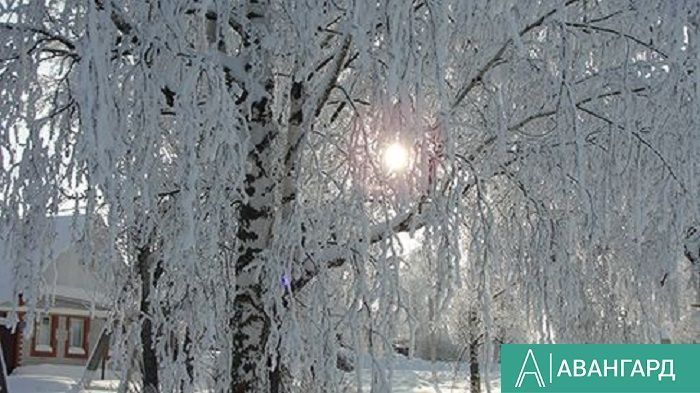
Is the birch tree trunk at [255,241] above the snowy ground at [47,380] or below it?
above

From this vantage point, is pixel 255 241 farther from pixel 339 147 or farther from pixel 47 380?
pixel 47 380

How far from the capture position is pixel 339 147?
593 centimetres

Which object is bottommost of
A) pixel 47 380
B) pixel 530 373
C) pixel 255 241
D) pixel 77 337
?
pixel 47 380

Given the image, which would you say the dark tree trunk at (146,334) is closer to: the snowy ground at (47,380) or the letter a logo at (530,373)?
the letter a logo at (530,373)

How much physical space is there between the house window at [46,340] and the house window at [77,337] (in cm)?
52

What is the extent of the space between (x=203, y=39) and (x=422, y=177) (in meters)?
1.53

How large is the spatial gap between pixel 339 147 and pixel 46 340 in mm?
24377

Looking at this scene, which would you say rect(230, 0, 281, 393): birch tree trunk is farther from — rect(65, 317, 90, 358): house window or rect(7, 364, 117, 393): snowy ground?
rect(65, 317, 90, 358): house window

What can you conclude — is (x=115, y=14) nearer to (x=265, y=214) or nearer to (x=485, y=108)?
(x=265, y=214)

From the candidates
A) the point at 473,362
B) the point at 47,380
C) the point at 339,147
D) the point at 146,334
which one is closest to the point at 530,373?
the point at 339,147

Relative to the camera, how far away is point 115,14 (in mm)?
4707

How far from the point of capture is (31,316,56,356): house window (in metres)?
26.9

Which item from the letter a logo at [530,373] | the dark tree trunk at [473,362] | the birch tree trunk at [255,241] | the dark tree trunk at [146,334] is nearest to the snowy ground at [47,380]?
the dark tree trunk at [473,362]

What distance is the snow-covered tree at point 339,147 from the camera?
4.36 m
